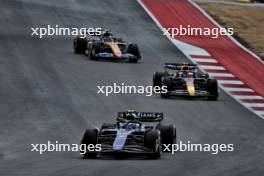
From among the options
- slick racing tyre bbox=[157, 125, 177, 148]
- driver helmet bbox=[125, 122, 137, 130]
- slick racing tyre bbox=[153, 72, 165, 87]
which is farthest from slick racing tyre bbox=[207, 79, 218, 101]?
driver helmet bbox=[125, 122, 137, 130]

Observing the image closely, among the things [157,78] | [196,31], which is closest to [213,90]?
[157,78]

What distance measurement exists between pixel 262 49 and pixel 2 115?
2159 cm

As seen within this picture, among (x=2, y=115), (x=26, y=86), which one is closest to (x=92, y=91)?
(x=26, y=86)

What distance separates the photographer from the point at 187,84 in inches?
1405

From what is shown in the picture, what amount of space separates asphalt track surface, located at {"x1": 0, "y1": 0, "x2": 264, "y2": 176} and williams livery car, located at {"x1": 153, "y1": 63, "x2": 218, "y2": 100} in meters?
0.48

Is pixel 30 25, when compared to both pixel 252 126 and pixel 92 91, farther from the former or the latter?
pixel 252 126

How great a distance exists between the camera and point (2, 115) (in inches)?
1168

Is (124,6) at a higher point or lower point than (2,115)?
higher

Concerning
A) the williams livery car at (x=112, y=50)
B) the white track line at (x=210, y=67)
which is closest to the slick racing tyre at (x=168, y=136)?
the williams livery car at (x=112, y=50)

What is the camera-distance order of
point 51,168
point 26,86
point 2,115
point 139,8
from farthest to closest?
1. point 139,8
2. point 26,86
3. point 2,115
4. point 51,168

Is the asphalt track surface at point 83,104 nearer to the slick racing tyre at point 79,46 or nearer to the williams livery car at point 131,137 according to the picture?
the slick racing tyre at point 79,46

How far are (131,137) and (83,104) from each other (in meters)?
8.38

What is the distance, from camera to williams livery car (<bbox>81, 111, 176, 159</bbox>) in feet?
76.3

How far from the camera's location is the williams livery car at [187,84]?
35344 mm
